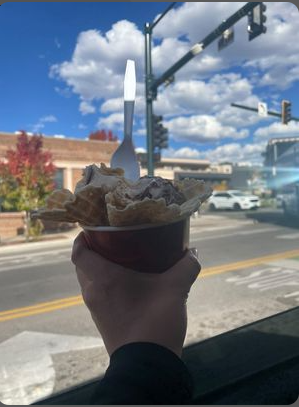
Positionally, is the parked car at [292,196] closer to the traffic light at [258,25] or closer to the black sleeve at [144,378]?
the traffic light at [258,25]

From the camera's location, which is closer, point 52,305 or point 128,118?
point 128,118

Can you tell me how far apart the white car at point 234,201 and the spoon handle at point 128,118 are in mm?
23105

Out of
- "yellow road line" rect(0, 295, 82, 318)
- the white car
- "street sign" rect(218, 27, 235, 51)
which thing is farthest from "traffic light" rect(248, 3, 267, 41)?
the white car

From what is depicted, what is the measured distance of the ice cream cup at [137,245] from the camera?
110 cm

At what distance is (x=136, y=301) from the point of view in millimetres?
1043

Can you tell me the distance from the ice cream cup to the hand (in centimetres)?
2

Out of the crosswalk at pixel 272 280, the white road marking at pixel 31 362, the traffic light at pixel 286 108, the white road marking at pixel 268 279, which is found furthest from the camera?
the white road marking at pixel 268 279

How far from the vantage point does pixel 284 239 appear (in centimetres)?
997

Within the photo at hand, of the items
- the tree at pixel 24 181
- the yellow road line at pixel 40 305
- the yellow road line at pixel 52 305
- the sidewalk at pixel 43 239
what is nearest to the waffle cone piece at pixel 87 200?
the yellow road line at pixel 52 305

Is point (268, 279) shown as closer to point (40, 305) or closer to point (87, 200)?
point (40, 305)

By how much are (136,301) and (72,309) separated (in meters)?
4.04

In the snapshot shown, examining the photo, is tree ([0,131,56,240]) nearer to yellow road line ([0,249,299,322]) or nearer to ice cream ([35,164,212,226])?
yellow road line ([0,249,299,322])

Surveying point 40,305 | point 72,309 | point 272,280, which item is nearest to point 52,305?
point 40,305

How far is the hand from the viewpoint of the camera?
1.01 m
